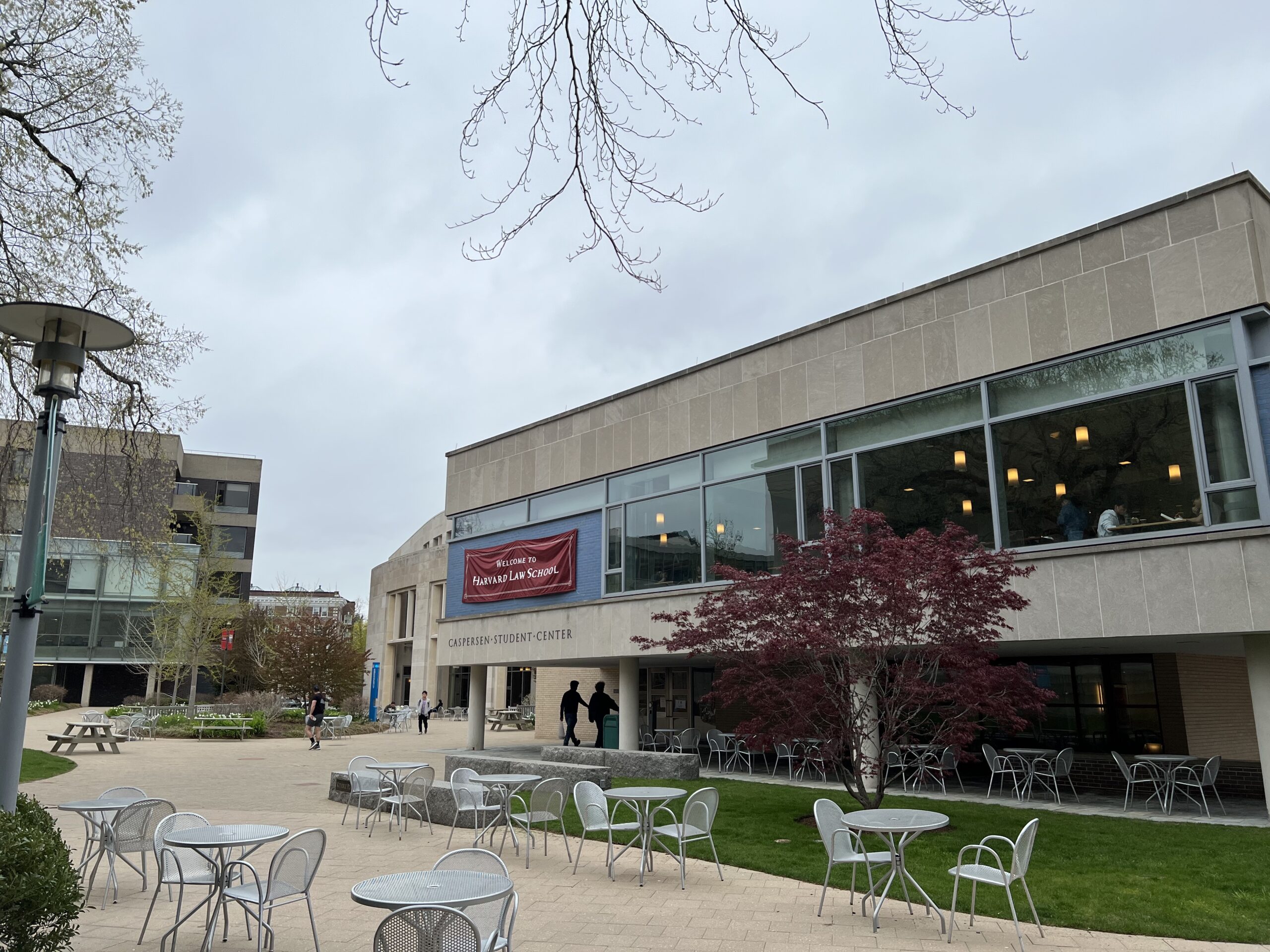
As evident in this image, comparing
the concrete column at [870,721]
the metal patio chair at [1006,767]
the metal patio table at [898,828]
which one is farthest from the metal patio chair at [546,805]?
the metal patio chair at [1006,767]

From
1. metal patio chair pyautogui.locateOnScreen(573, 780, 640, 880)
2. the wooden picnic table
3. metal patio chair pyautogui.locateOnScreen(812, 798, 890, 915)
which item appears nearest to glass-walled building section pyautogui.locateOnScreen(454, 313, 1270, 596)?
metal patio chair pyautogui.locateOnScreen(812, 798, 890, 915)

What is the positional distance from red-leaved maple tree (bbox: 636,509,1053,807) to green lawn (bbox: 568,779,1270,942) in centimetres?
112

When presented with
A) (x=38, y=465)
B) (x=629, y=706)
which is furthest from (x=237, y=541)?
(x=38, y=465)

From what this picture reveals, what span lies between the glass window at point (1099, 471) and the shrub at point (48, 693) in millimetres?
44745

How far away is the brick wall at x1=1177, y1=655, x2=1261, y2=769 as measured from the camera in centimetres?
1512

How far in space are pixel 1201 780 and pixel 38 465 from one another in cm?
1453

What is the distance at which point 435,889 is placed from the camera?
483cm

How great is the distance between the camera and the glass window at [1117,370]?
11578 millimetres

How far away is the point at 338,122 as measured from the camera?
14.5 feet

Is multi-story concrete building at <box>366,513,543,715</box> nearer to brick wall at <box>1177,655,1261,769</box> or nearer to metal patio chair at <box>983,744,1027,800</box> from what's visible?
metal patio chair at <box>983,744,1027,800</box>

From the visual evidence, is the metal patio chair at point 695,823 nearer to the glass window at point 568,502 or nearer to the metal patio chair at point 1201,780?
the metal patio chair at point 1201,780

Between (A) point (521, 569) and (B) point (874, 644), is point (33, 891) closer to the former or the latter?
(B) point (874, 644)

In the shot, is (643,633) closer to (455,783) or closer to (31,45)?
(455,783)

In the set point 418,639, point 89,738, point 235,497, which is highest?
point 235,497
